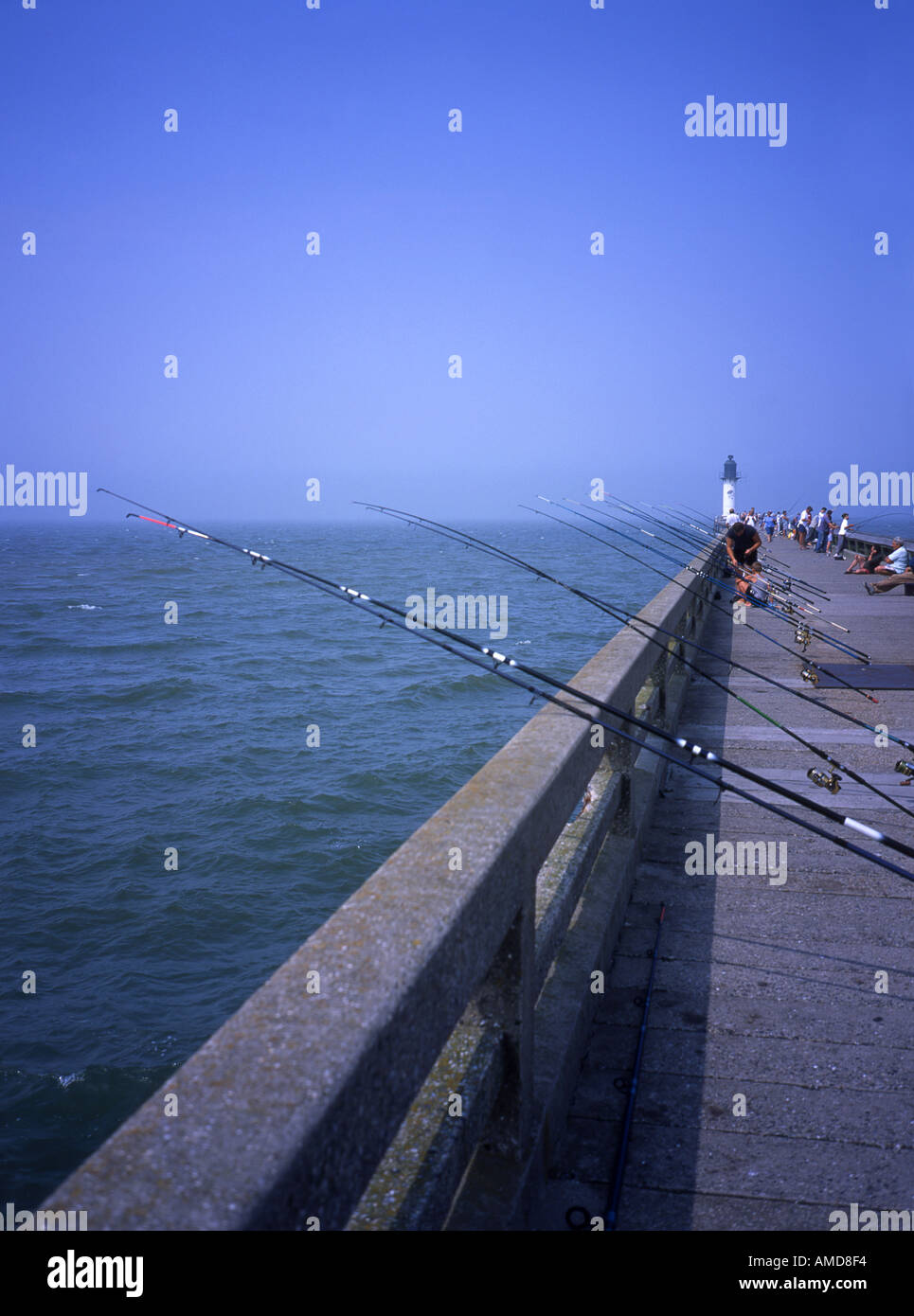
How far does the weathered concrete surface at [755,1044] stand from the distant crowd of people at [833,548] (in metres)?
9.98

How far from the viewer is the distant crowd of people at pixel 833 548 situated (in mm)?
15211

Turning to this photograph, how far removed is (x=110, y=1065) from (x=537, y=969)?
6.36m

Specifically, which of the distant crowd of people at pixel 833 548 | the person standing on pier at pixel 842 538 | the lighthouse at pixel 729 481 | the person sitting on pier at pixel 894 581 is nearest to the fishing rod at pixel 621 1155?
the distant crowd of people at pixel 833 548

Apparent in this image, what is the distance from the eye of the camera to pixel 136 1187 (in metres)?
1.19

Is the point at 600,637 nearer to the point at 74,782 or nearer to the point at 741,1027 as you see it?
the point at 74,782

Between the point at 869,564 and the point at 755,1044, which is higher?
the point at 869,564

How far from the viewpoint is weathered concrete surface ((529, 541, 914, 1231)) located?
256 centimetres

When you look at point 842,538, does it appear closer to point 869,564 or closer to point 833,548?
point 833,548

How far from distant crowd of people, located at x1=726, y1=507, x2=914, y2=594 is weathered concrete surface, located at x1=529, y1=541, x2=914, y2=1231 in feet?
32.8

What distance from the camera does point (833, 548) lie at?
3222 cm

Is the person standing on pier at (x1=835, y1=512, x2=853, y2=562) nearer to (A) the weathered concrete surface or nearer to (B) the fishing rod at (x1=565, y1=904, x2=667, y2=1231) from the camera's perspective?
(A) the weathered concrete surface

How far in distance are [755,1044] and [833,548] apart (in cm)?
3161

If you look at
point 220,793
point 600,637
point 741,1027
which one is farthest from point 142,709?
point 741,1027

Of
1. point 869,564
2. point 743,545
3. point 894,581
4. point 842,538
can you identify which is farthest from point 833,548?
point 743,545
